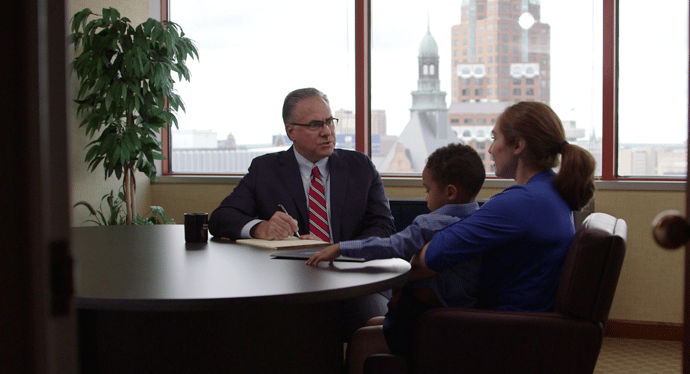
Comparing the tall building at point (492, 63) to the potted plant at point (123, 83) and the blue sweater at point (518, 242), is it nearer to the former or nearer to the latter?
the potted plant at point (123, 83)

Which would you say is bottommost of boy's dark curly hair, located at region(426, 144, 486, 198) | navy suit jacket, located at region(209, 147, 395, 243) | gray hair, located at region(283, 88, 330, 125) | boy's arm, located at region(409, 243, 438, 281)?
boy's arm, located at region(409, 243, 438, 281)

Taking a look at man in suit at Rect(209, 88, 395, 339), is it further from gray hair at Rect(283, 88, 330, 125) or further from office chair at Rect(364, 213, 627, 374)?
office chair at Rect(364, 213, 627, 374)

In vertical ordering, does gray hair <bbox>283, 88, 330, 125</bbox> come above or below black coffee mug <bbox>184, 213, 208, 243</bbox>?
above

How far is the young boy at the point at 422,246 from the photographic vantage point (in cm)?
162

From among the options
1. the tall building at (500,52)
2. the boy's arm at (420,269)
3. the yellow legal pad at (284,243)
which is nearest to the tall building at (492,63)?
the tall building at (500,52)

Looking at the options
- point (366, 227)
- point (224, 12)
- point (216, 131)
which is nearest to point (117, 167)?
point (216, 131)

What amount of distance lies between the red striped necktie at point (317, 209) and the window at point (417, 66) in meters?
2.03

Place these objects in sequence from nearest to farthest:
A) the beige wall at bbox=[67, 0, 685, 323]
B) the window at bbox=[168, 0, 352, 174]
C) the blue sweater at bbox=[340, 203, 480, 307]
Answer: the blue sweater at bbox=[340, 203, 480, 307], the beige wall at bbox=[67, 0, 685, 323], the window at bbox=[168, 0, 352, 174]

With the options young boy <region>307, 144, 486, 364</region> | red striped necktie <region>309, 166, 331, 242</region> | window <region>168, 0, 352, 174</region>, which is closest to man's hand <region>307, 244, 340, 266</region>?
young boy <region>307, 144, 486, 364</region>

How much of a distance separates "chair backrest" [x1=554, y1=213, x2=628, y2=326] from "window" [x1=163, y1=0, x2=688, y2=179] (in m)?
2.78

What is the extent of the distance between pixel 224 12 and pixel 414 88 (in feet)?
5.75

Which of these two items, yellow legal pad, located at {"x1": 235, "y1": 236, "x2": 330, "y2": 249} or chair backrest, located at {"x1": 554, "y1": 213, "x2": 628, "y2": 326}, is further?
yellow legal pad, located at {"x1": 235, "y1": 236, "x2": 330, "y2": 249}

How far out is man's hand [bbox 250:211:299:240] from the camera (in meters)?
2.07

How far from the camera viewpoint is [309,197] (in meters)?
2.43
